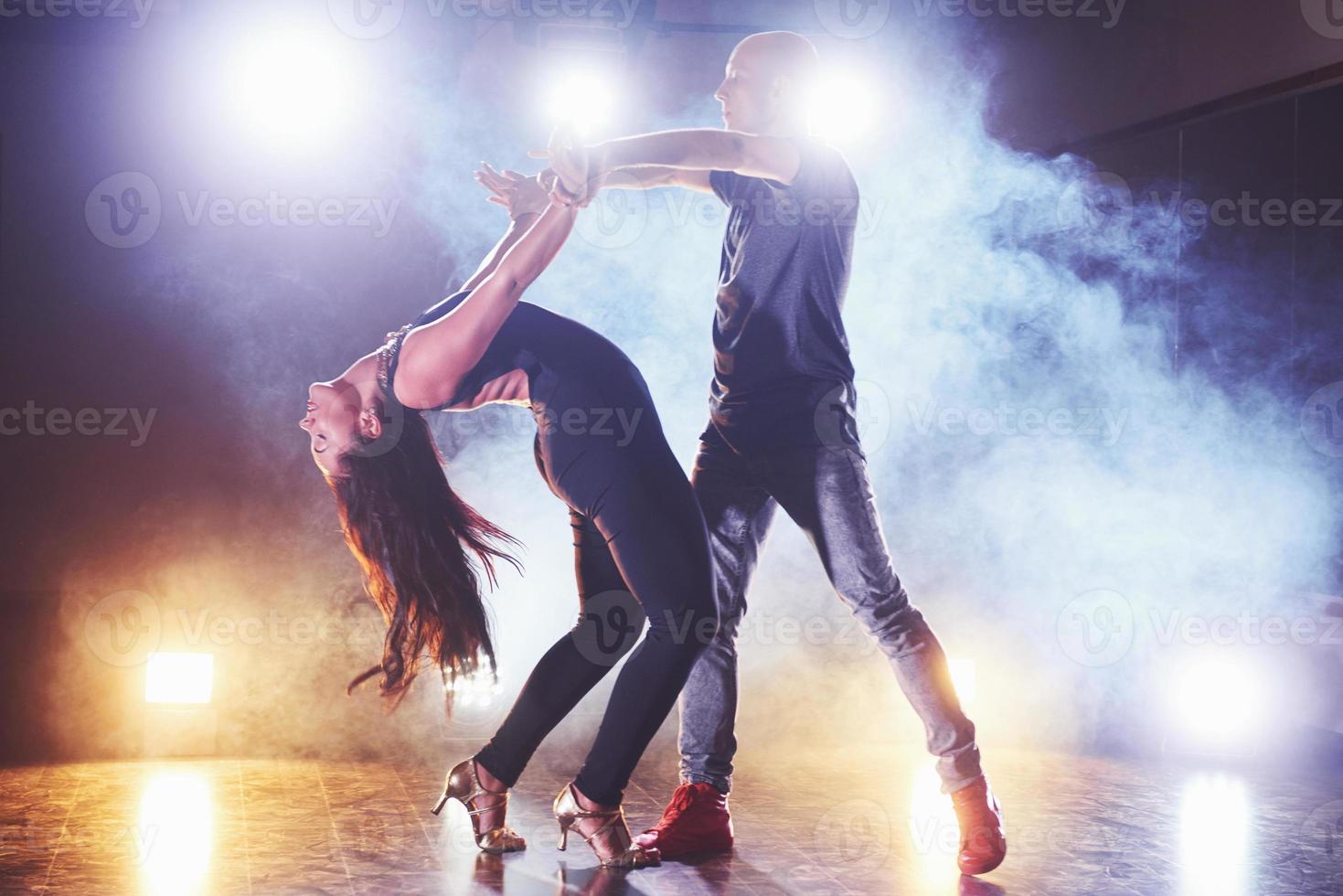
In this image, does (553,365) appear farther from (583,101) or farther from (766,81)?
(583,101)

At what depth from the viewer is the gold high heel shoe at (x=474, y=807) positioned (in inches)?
97.2

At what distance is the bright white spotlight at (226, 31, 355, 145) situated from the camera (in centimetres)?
370

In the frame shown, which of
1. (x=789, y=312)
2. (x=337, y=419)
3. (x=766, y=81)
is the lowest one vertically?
(x=337, y=419)

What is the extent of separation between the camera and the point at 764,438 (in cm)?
253

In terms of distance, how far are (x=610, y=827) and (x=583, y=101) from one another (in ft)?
7.72

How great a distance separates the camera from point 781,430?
2.52 m

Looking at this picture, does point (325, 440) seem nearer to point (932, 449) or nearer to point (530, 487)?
point (530, 487)

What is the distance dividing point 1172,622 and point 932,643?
5.96 ft

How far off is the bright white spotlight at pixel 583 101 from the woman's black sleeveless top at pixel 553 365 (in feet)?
5.15

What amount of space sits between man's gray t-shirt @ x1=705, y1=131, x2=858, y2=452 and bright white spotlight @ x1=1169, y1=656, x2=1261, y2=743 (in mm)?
1932

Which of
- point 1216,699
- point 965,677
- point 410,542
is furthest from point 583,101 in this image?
point 1216,699

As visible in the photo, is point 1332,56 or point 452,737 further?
point 452,737

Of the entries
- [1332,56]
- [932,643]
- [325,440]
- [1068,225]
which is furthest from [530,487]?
[1332,56]

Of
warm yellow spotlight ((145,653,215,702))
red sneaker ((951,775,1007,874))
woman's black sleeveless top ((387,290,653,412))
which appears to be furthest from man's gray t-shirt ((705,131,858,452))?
warm yellow spotlight ((145,653,215,702))
